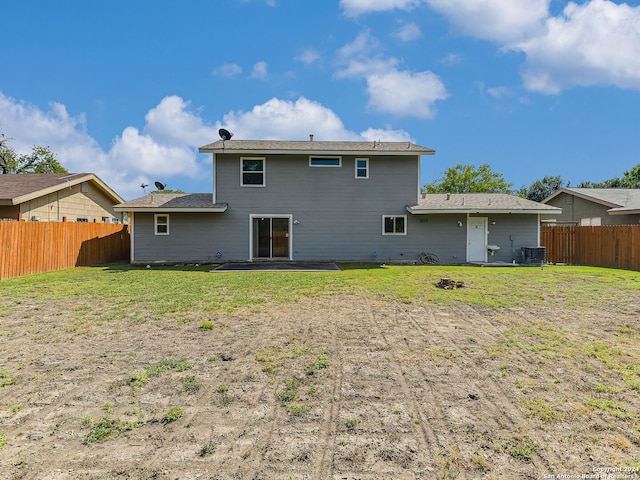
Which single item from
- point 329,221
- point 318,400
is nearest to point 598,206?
point 329,221

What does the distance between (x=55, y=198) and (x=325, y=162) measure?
42.1ft

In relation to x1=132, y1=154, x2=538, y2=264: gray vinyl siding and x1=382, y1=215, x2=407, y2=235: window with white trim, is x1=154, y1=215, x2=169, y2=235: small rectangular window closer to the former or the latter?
x1=132, y1=154, x2=538, y2=264: gray vinyl siding

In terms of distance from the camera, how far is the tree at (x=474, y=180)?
41.0 meters

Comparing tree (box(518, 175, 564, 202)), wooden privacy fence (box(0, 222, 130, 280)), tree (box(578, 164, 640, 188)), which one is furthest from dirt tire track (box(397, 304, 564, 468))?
tree (box(578, 164, 640, 188))

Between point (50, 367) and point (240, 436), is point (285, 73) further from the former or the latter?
point (240, 436)

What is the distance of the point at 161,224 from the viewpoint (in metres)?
16.5

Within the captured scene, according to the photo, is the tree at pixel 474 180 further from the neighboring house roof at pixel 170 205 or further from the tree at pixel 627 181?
the neighboring house roof at pixel 170 205

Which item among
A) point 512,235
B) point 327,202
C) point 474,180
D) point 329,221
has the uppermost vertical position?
point 474,180

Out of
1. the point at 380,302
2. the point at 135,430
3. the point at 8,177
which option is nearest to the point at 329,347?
the point at 135,430

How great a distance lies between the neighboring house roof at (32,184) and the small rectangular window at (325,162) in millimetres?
11763

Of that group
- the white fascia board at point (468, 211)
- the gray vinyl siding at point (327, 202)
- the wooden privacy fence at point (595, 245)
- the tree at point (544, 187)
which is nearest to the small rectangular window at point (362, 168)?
the gray vinyl siding at point (327, 202)

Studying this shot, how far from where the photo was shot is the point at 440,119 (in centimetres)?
2091

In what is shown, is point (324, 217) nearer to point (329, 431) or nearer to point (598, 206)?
point (329, 431)

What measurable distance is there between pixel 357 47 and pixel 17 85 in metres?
21.8
